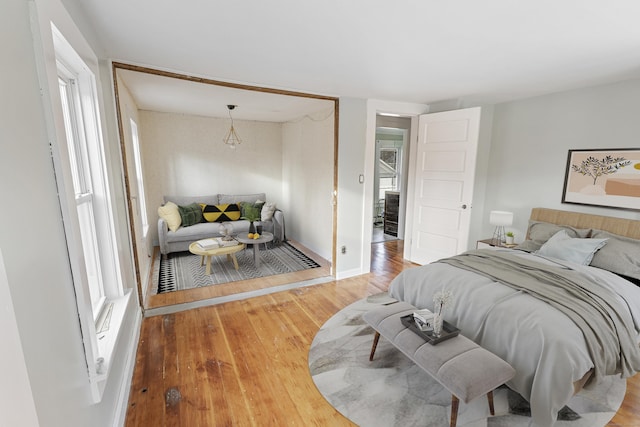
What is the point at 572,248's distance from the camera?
8.83 feet

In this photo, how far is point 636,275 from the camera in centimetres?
240

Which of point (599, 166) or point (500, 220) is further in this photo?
point (500, 220)

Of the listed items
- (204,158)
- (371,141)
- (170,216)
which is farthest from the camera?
(204,158)

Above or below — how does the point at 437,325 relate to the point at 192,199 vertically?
below

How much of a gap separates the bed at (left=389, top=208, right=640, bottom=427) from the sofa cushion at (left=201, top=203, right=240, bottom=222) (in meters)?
3.60

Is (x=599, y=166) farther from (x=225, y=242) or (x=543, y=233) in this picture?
(x=225, y=242)

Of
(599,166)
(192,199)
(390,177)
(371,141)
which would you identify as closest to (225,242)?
(192,199)

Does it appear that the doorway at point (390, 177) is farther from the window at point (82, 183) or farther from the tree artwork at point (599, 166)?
the window at point (82, 183)

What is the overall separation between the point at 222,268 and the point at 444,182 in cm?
331

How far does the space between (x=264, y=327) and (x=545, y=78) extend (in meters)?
3.50

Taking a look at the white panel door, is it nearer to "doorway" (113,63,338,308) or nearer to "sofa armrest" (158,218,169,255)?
"doorway" (113,63,338,308)

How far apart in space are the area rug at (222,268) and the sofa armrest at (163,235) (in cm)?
15

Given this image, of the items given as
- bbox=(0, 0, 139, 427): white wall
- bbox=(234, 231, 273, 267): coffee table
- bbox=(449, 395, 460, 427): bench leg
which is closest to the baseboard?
bbox=(234, 231, 273, 267): coffee table

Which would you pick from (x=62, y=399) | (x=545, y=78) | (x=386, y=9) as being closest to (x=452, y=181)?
(x=545, y=78)
